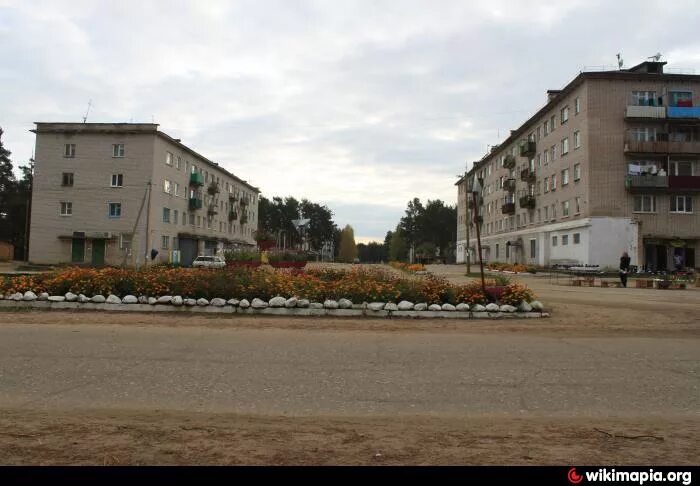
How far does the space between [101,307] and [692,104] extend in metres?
46.2

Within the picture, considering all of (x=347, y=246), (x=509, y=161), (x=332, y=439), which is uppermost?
(x=509, y=161)

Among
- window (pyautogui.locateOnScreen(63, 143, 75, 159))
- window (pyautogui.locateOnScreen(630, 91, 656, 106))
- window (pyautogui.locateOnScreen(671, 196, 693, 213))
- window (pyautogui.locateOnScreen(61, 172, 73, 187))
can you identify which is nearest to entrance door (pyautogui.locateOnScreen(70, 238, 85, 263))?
window (pyautogui.locateOnScreen(61, 172, 73, 187))

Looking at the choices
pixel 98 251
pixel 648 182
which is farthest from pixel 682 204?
A: pixel 98 251

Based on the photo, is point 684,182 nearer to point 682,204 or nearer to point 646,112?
point 682,204

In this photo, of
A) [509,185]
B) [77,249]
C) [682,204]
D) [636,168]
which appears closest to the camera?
[636,168]

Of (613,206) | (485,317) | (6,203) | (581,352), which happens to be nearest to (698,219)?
(613,206)

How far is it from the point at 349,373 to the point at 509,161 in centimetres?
6205

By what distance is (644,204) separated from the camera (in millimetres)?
40625

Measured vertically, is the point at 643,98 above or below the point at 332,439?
above

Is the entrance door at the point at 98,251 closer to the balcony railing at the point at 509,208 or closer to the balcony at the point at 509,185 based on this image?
the balcony railing at the point at 509,208

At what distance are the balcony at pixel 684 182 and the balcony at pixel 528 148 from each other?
55.6 feet

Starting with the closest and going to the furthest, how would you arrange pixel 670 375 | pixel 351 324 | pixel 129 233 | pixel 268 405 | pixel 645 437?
pixel 645 437 < pixel 268 405 < pixel 670 375 < pixel 351 324 < pixel 129 233

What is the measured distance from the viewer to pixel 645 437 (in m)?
4.28
